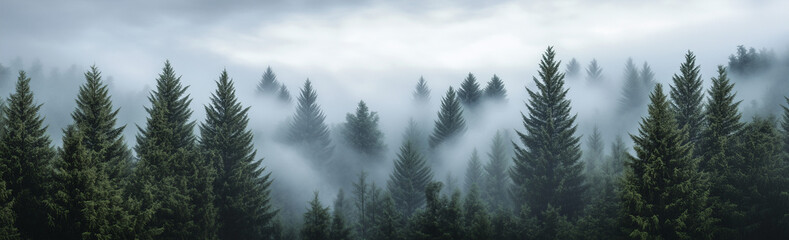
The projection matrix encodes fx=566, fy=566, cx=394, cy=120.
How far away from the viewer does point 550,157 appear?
50781mm

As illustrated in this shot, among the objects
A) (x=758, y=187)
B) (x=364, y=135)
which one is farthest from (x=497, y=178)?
(x=758, y=187)

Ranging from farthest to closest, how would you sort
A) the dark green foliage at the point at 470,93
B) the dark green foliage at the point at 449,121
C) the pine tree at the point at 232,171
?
1. the dark green foliage at the point at 470,93
2. the dark green foliage at the point at 449,121
3. the pine tree at the point at 232,171

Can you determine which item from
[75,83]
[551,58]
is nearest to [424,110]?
[551,58]

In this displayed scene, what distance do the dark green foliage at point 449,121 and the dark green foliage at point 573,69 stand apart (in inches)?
3067

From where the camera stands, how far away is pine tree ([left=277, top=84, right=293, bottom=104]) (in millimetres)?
114688

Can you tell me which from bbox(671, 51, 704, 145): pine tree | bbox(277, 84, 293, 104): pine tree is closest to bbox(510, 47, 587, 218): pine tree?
bbox(671, 51, 704, 145): pine tree

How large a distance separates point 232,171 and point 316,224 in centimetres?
993

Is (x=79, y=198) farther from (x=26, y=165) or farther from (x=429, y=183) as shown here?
(x=429, y=183)

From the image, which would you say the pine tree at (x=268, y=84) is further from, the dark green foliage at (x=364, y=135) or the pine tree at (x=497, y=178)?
the pine tree at (x=497, y=178)

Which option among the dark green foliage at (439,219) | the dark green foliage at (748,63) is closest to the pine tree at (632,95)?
the dark green foliage at (748,63)

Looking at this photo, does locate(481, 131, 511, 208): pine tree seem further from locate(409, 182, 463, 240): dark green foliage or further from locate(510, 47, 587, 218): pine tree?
locate(409, 182, 463, 240): dark green foliage

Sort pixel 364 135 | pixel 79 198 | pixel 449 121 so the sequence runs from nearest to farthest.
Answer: pixel 79 198
pixel 449 121
pixel 364 135

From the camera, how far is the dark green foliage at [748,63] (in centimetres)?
11531

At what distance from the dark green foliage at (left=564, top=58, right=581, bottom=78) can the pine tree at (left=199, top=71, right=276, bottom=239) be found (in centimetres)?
11832
